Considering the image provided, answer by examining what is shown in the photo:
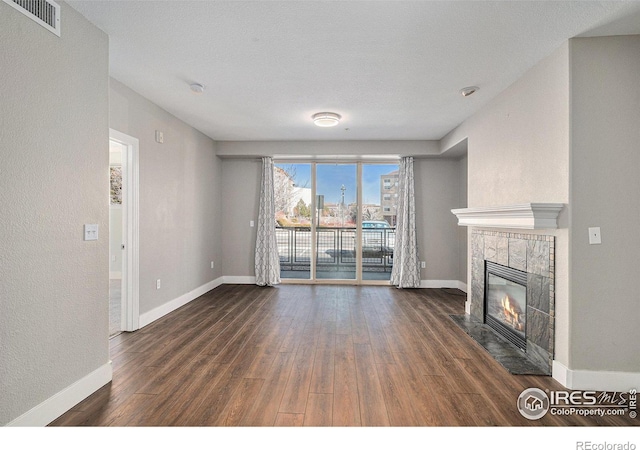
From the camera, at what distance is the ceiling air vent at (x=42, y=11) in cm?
183

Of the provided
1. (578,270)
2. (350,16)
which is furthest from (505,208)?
(350,16)

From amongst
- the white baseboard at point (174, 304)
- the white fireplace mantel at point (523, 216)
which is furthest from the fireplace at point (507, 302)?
the white baseboard at point (174, 304)

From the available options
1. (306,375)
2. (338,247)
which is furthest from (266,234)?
(306,375)

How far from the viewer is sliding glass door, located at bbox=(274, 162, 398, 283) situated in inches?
246

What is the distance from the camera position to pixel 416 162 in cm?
611

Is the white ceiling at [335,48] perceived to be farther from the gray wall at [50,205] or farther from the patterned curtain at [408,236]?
the patterned curtain at [408,236]

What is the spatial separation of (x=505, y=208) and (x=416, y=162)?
338cm

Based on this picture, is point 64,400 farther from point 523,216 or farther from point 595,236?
point 595,236

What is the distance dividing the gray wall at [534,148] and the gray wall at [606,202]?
0.07 m

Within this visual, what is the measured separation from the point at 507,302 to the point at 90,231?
12.3 ft

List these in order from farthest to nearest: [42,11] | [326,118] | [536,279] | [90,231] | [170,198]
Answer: [170,198] → [326,118] → [536,279] → [90,231] → [42,11]

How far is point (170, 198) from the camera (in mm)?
4332
